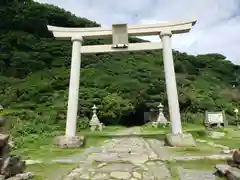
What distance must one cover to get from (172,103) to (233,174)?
484 centimetres

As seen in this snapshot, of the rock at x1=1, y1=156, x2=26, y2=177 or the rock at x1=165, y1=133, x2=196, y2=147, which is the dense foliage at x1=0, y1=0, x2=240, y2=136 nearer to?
the rock at x1=165, y1=133, x2=196, y2=147

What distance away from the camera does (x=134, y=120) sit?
19.9m

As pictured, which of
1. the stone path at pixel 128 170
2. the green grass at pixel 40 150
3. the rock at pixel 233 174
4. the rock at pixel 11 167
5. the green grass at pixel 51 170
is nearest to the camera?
the rock at pixel 233 174

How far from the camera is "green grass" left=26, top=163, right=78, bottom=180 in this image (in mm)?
4218

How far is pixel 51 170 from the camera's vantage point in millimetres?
4703

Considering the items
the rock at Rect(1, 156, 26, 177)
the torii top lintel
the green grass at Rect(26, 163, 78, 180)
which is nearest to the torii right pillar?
the torii top lintel

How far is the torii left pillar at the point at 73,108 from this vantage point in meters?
7.75

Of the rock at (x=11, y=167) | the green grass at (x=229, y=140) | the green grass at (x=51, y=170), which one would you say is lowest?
the green grass at (x=51, y=170)

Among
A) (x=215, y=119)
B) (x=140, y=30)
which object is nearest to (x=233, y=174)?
(x=140, y=30)

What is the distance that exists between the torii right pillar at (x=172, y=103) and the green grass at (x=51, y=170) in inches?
152

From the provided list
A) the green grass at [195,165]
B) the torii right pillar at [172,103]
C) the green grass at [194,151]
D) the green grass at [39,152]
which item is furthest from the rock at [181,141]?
the green grass at [39,152]

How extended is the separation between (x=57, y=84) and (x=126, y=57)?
956cm

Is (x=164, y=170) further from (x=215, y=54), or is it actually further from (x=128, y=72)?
(x=215, y=54)

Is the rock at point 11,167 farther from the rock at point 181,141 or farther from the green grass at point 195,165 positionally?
the rock at point 181,141
